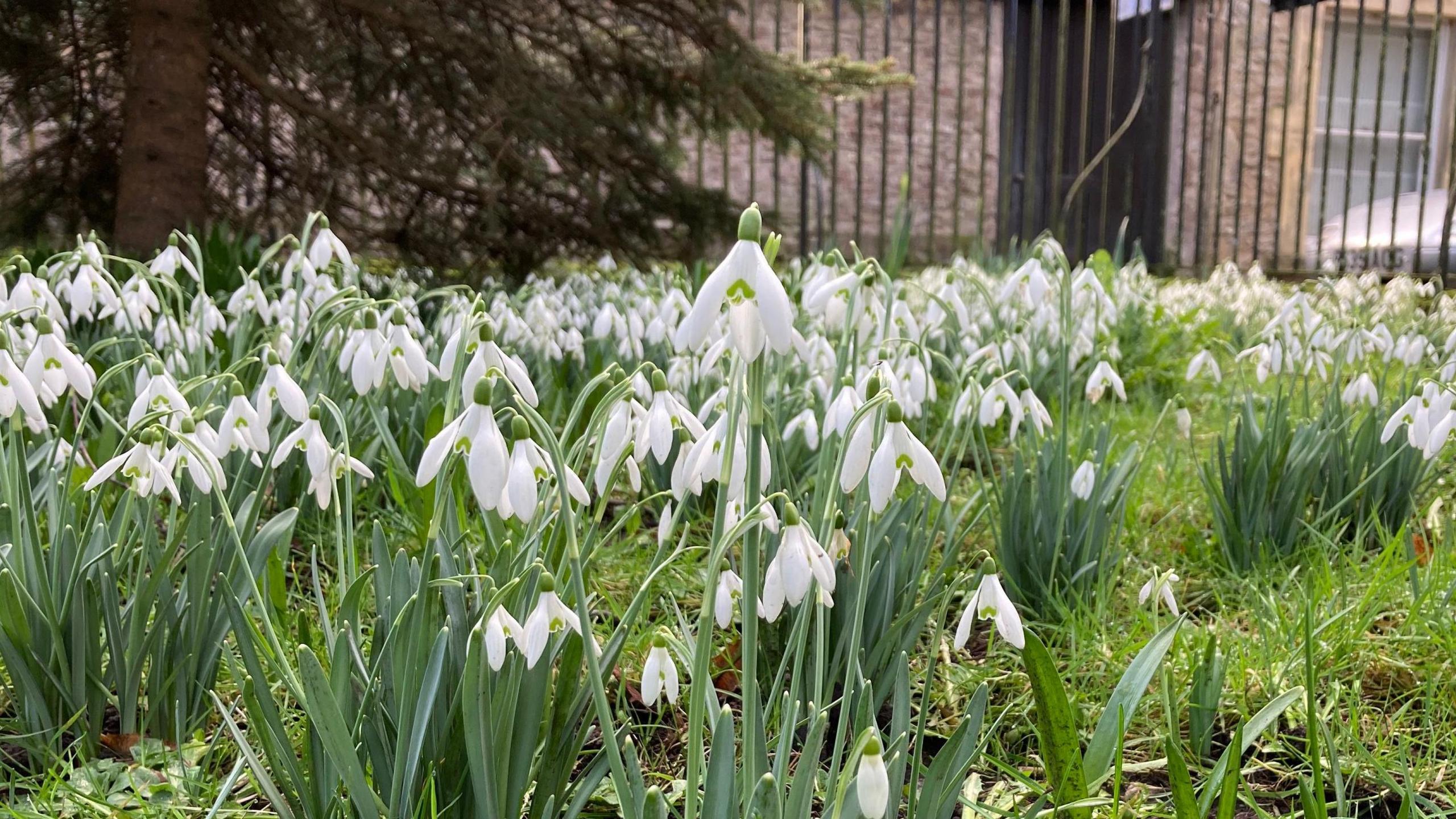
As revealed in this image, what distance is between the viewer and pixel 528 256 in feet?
16.3

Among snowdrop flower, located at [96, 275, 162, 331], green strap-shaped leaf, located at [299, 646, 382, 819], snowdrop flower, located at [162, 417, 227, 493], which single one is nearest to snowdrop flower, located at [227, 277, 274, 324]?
snowdrop flower, located at [96, 275, 162, 331]

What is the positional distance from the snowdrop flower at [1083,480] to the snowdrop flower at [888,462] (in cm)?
100

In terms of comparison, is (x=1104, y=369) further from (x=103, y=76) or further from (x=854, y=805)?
(x=103, y=76)

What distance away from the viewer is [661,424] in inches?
41.9

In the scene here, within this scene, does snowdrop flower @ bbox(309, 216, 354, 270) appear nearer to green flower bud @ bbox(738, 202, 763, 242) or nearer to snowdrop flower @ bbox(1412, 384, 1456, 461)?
green flower bud @ bbox(738, 202, 763, 242)

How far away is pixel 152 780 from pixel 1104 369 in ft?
5.55

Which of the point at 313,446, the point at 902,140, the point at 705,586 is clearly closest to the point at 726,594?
the point at 705,586

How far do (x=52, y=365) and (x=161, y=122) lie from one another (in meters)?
3.17

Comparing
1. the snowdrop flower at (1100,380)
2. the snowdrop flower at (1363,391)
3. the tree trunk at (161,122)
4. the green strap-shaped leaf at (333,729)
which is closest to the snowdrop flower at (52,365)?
the green strap-shaped leaf at (333,729)

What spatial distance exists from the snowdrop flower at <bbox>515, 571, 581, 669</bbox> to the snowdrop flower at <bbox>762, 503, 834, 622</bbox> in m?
0.18

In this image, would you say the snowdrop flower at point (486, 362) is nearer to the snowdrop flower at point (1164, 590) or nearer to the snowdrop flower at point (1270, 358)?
the snowdrop flower at point (1164, 590)

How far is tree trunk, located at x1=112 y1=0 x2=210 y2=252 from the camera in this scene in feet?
13.7

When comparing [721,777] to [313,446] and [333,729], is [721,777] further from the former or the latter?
[313,446]

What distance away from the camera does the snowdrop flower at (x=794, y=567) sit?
2.96 feet
